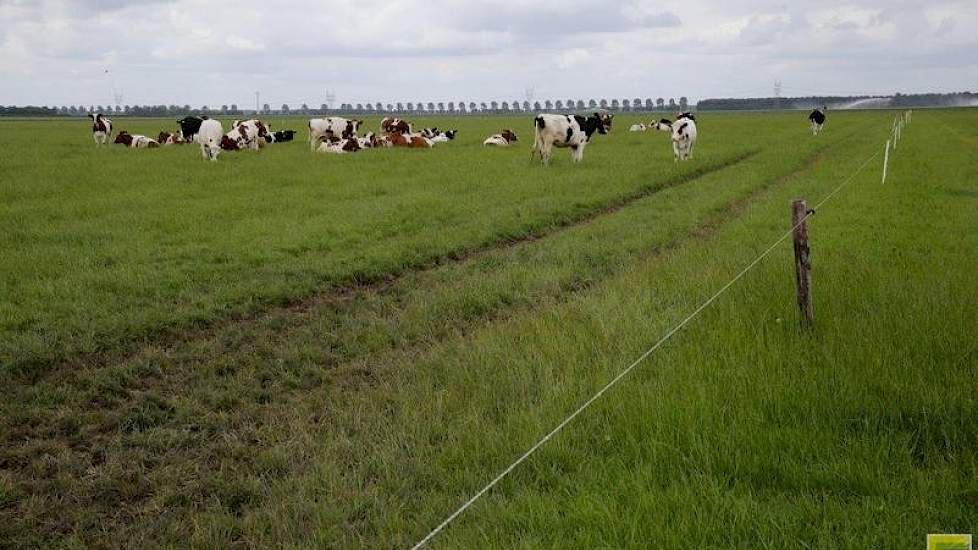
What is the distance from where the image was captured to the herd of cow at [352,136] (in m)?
25.4

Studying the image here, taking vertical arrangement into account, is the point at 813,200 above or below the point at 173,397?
above

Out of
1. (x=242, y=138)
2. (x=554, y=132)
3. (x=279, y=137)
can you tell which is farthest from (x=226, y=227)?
(x=279, y=137)

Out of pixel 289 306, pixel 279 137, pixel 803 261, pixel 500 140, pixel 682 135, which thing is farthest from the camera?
pixel 279 137

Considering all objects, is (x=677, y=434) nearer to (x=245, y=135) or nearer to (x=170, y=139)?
(x=245, y=135)

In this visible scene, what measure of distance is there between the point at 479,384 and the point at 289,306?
3812 millimetres

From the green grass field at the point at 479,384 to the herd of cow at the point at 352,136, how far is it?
1291cm

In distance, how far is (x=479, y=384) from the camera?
577cm

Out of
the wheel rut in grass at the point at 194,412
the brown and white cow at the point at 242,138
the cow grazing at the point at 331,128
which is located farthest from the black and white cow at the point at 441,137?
the wheel rut in grass at the point at 194,412

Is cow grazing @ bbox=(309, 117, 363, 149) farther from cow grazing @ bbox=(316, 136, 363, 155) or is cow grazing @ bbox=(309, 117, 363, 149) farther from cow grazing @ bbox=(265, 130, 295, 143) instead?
cow grazing @ bbox=(316, 136, 363, 155)

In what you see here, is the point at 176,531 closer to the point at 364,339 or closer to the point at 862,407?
the point at 364,339

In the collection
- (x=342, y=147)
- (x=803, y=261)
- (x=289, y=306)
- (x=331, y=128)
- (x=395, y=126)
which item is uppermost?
(x=395, y=126)

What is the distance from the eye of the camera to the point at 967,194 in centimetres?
1620

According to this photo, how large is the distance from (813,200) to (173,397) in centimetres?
1493

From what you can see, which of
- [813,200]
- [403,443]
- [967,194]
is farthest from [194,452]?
[967,194]
